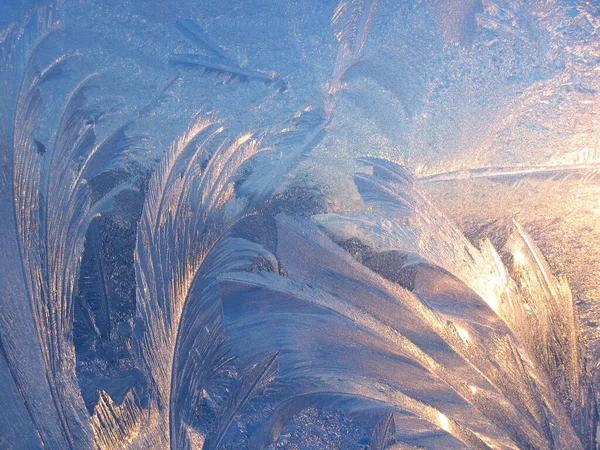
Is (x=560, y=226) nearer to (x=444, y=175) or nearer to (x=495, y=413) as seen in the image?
(x=444, y=175)

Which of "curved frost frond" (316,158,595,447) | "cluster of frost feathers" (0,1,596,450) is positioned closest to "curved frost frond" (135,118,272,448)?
"cluster of frost feathers" (0,1,596,450)

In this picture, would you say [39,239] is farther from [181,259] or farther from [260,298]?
[260,298]

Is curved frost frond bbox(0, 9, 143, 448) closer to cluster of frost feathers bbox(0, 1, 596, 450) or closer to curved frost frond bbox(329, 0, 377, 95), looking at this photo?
cluster of frost feathers bbox(0, 1, 596, 450)

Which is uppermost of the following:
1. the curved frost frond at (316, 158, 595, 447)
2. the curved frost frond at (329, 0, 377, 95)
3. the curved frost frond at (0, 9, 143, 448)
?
Answer: the curved frost frond at (329, 0, 377, 95)

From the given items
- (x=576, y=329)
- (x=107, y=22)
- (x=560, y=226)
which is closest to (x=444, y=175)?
(x=560, y=226)

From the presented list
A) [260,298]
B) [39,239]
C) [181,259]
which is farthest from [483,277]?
[39,239]

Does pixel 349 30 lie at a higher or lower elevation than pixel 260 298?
higher

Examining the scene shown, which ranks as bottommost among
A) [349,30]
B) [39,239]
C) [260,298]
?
[39,239]

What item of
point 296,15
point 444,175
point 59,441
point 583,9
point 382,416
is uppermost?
point 583,9
